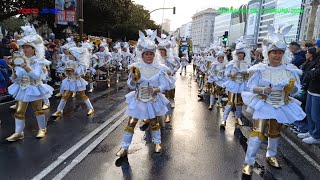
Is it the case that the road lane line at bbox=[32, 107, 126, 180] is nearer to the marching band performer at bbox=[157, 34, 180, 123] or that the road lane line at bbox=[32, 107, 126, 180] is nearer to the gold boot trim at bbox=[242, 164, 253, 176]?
the marching band performer at bbox=[157, 34, 180, 123]

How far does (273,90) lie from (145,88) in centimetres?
216

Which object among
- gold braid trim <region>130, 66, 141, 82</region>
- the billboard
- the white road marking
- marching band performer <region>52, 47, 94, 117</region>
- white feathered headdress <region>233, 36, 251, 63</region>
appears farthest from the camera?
the billboard

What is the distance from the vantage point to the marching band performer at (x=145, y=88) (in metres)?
5.26

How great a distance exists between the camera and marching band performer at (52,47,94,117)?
27.8ft

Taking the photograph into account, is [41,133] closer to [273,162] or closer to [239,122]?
[273,162]

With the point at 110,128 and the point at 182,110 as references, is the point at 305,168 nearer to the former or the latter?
the point at 110,128

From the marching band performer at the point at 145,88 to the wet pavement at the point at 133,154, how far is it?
1.86 feet

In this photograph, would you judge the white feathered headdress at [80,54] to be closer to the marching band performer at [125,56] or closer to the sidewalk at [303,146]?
the sidewalk at [303,146]

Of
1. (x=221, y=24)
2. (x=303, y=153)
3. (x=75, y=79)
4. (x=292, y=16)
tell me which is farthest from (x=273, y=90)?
(x=221, y=24)

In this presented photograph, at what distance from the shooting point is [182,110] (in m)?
10.0

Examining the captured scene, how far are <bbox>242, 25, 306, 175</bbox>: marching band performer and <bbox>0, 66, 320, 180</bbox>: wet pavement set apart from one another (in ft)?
2.23

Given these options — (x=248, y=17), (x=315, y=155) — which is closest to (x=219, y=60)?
(x=315, y=155)

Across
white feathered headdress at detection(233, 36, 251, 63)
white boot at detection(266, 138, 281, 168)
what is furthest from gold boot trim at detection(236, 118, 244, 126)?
white boot at detection(266, 138, 281, 168)

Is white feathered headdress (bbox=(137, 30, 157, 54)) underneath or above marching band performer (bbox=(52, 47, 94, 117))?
above
